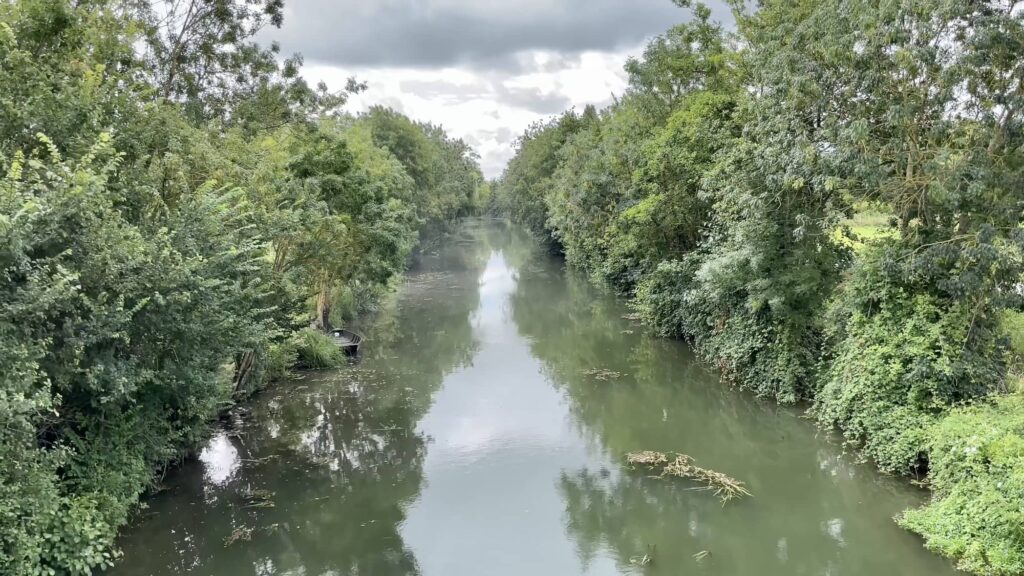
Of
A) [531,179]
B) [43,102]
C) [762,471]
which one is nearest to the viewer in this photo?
[43,102]

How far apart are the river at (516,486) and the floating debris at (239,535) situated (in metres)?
0.06

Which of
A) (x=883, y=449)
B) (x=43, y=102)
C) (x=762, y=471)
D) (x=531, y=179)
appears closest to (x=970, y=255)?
(x=883, y=449)

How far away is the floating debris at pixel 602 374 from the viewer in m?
19.6

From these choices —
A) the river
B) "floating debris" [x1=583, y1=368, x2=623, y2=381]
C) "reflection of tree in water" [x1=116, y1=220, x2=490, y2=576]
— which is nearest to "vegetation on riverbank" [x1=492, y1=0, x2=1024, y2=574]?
the river

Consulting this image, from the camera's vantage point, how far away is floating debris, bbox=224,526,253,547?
10.5 m

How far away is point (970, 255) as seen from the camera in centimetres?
1052

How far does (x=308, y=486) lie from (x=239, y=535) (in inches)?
78.3

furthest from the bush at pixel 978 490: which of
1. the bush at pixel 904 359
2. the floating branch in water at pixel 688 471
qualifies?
the floating branch in water at pixel 688 471

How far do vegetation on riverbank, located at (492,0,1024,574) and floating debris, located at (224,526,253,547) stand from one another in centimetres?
1105

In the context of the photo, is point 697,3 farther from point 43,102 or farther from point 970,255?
point 43,102

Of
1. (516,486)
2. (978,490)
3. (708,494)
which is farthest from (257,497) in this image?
(978,490)

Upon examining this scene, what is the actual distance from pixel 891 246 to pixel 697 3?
44.0 ft

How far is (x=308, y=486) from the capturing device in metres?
12.5

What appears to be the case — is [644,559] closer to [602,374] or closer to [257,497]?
[257,497]
